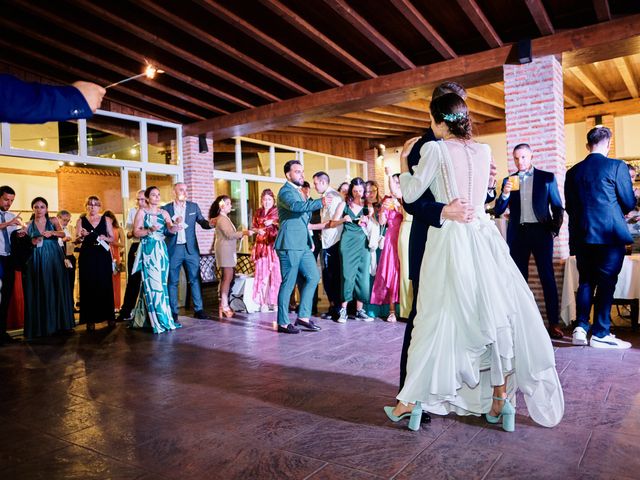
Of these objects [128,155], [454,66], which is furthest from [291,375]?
[128,155]

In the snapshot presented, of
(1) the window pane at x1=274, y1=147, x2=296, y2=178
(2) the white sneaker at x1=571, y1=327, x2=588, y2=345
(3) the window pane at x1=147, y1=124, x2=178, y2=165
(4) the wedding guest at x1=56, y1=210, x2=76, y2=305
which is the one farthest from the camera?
(1) the window pane at x1=274, y1=147, x2=296, y2=178

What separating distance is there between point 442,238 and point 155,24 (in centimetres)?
544

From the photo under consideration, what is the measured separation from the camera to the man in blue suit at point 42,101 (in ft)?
5.07

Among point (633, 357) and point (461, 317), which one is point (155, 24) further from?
point (633, 357)

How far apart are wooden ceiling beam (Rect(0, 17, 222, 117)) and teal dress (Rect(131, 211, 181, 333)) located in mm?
2861

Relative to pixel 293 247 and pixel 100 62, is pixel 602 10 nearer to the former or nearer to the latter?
pixel 293 247

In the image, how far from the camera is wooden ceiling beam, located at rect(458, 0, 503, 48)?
16.8 ft

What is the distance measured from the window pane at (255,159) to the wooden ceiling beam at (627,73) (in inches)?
285

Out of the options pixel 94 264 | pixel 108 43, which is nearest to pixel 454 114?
pixel 94 264

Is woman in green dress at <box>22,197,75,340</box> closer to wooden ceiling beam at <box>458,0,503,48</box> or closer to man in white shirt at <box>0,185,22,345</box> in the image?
man in white shirt at <box>0,185,22,345</box>

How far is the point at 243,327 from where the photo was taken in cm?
546

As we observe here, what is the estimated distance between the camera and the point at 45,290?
17.8ft

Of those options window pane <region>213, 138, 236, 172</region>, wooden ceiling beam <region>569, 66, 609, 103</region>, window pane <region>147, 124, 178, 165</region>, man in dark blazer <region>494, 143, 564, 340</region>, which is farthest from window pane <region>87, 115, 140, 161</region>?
wooden ceiling beam <region>569, 66, 609, 103</region>

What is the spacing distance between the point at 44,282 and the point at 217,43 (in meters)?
3.54
